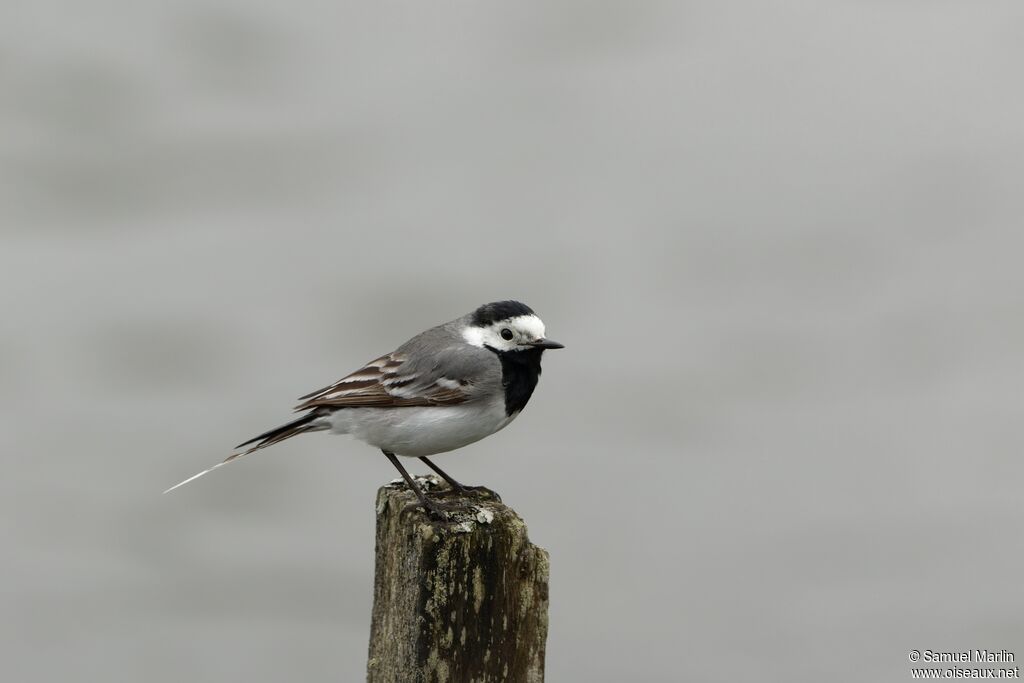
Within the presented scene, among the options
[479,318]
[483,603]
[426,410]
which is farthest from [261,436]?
[483,603]

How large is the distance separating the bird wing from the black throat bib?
0.29 m

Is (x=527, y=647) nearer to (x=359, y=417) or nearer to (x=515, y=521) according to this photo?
(x=515, y=521)

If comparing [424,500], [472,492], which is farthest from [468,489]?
[424,500]

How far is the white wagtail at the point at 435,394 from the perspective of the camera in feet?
23.0

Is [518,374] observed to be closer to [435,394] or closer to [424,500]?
[435,394]

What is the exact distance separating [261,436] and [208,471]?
0.44 m

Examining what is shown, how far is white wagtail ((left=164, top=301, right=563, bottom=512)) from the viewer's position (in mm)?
7012

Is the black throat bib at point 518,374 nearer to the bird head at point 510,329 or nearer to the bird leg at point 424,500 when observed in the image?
the bird head at point 510,329

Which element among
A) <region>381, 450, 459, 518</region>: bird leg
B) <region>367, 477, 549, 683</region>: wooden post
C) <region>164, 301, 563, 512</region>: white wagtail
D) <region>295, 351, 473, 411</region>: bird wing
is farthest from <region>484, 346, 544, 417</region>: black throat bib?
<region>367, 477, 549, 683</region>: wooden post

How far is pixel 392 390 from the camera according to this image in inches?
279

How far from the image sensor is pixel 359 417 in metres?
7.10

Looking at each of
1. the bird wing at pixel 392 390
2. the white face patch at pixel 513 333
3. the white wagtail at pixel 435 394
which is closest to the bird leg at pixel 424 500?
the white wagtail at pixel 435 394

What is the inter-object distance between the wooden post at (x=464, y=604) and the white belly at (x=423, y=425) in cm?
133

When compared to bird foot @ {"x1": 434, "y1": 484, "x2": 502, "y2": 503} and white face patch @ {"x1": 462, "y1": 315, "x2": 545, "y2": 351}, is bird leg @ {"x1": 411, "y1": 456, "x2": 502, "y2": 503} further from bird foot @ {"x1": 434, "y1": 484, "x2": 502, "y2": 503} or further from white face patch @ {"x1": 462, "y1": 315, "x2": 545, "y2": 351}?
white face patch @ {"x1": 462, "y1": 315, "x2": 545, "y2": 351}
